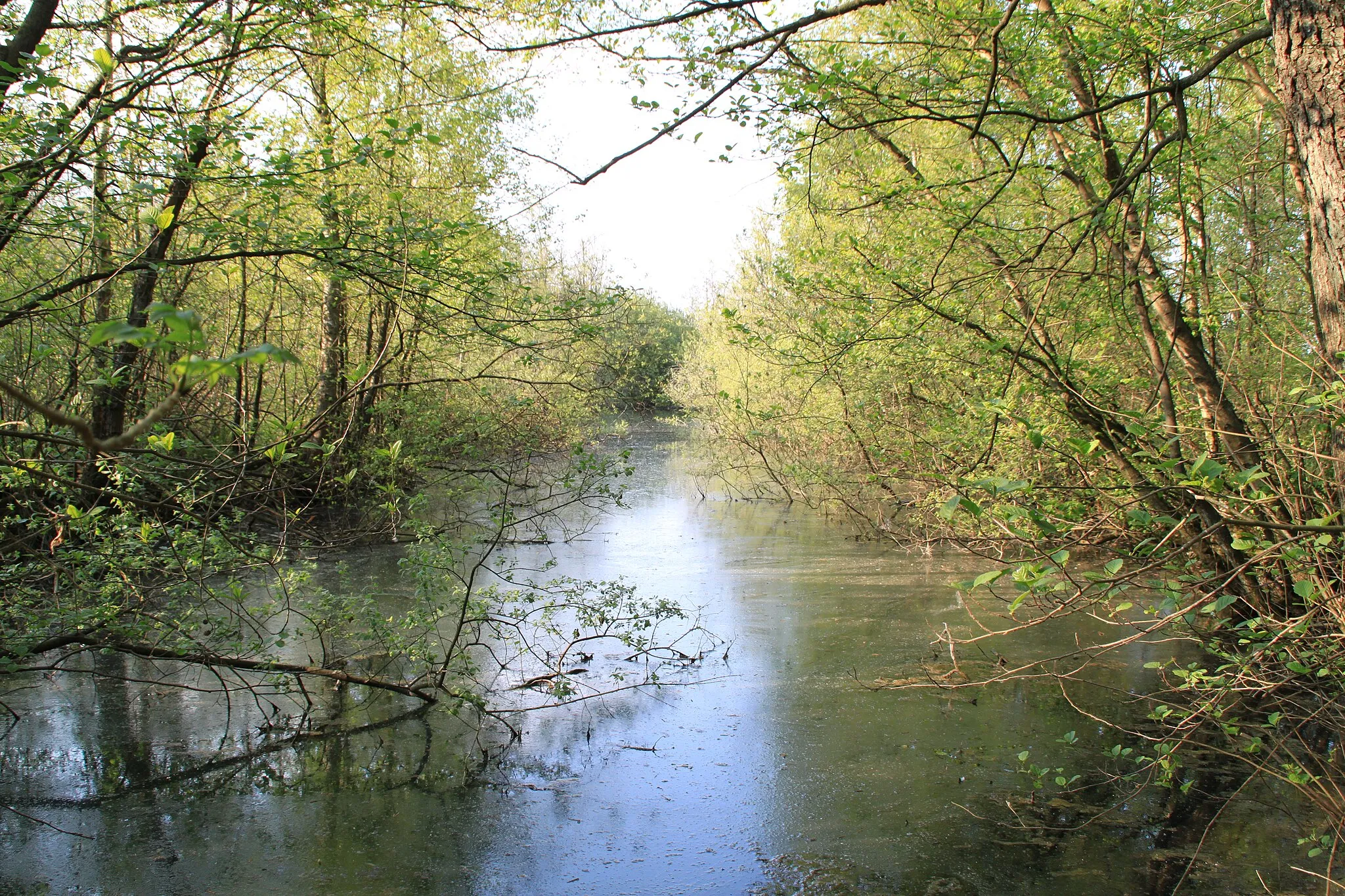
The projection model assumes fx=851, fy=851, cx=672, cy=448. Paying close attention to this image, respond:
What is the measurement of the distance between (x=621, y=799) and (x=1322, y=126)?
12.1 feet

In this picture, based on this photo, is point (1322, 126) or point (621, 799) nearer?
point (1322, 126)

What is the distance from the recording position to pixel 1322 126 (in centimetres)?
225

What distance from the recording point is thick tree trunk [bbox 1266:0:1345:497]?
86.9 inches

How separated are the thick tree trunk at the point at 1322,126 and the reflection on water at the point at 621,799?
2183 mm

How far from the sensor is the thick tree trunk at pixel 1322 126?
2207 millimetres

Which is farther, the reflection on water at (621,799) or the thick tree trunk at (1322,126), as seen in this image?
the reflection on water at (621,799)

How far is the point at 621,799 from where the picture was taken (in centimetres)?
409

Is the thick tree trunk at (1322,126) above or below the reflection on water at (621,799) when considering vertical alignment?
above

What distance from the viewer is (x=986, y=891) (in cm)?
327

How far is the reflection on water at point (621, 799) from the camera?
3.39 metres

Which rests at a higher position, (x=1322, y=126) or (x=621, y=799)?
(x=1322, y=126)

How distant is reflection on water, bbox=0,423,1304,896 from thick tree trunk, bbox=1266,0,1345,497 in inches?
86.0

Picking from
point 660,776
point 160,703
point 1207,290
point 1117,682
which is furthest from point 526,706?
point 1207,290

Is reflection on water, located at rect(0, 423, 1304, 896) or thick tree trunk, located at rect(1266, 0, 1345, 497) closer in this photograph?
thick tree trunk, located at rect(1266, 0, 1345, 497)
